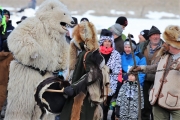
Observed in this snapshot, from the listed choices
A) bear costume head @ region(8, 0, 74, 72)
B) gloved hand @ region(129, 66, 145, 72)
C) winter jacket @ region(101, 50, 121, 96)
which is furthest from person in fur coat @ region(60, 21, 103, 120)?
winter jacket @ region(101, 50, 121, 96)

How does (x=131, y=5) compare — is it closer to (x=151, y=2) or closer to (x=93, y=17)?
(x=151, y=2)

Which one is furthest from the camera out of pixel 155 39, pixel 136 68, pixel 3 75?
pixel 155 39

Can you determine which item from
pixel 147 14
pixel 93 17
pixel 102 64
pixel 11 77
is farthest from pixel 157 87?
pixel 147 14

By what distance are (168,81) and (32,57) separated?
1845mm

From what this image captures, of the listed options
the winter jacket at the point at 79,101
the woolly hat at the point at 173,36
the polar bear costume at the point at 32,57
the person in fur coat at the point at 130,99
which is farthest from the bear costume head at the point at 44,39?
the woolly hat at the point at 173,36

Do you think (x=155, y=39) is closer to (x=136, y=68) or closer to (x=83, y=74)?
(x=136, y=68)

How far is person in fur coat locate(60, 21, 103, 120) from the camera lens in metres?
4.92

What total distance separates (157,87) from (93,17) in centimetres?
1427

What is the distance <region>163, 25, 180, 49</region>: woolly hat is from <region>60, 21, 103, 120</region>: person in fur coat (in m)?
→ 0.93

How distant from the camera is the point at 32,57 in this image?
574cm

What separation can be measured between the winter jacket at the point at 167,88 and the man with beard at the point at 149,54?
4.61ft

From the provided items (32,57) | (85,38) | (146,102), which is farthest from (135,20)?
(85,38)

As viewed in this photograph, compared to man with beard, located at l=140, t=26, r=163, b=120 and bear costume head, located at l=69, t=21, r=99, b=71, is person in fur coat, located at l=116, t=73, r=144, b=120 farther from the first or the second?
bear costume head, located at l=69, t=21, r=99, b=71

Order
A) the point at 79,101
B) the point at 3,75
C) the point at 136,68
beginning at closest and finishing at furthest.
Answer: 1. the point at 79,101
2. the point at 136,68
3. the point at 3,75
